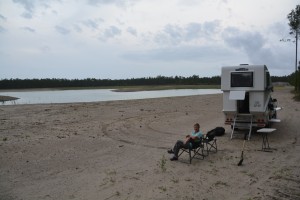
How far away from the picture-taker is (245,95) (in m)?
13.4

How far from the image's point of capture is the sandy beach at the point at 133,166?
7365mm

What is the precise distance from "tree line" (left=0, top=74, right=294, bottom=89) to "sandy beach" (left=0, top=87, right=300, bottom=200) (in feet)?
328

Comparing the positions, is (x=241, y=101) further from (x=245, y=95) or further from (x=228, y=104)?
(x=228, y=104)

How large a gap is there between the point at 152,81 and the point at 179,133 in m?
108

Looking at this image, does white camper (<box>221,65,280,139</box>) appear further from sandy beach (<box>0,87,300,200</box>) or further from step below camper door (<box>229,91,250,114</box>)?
sandy beach (<box>0,87,300,200</box>)

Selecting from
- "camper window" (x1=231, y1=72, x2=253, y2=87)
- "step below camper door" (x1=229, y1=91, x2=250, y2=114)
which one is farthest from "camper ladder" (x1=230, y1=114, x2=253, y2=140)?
"camper window" (x1=231, y1=72, x2=253, y2=87)

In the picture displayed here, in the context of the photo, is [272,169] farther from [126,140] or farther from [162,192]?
[126,140]

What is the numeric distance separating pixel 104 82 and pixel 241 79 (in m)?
112

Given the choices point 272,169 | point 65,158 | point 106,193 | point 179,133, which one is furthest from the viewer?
point 179,133

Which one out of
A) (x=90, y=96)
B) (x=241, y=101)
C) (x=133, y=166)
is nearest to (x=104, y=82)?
(x=90, y=96)

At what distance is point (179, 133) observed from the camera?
14820mm

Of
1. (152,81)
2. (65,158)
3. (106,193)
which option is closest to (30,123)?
(65,158)

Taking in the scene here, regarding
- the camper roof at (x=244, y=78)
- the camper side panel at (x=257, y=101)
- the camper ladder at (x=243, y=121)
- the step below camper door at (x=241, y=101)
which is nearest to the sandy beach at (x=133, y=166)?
the camper ladder at (x=243, y=121)

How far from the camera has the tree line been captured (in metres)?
111
